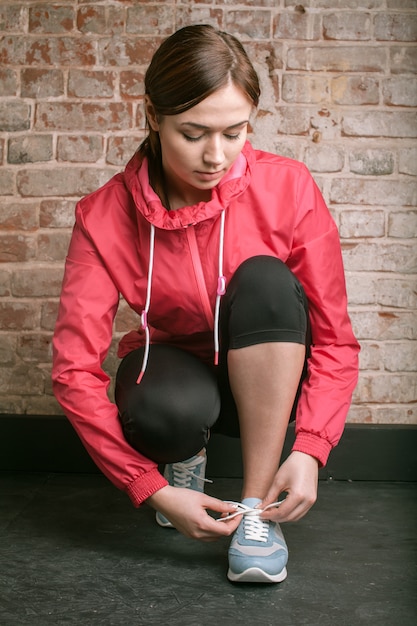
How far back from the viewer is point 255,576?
142 centimetres

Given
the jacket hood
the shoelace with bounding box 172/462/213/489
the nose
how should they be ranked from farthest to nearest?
the shoelace with bounding box 172/462/213/489
the jacket hood
the nose

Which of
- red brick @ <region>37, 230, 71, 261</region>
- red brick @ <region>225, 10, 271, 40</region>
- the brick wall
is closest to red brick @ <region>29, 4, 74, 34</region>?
the brick wall

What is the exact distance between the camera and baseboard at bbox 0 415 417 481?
221 centimetres

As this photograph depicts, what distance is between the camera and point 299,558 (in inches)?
62.4

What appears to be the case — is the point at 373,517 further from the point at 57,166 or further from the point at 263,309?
the point at 57,166

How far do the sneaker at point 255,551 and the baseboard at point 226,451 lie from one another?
72cm

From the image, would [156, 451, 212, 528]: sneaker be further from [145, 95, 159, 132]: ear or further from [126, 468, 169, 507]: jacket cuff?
[145, 95, 159, 132]: ear

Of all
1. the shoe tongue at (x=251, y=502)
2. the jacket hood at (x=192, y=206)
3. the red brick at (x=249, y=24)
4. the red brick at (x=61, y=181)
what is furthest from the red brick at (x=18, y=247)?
the shoe tongue at (x=251, y=502)

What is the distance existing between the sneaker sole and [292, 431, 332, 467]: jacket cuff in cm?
22

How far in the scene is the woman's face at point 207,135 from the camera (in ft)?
4.64

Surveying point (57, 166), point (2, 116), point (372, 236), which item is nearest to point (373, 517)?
point (372, 236)

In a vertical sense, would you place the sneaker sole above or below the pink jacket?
below

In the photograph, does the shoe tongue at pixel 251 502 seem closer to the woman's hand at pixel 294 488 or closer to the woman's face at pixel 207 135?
the woman's hand at pixel 294 488

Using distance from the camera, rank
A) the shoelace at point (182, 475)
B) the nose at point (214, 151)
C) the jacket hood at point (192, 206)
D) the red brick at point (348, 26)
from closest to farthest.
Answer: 1. the nose at point (214, 151)
2. the jacket hood at point (192, 206)
3. the shoelace at point (182, 475)
4. the red brick at point (348, 26)
